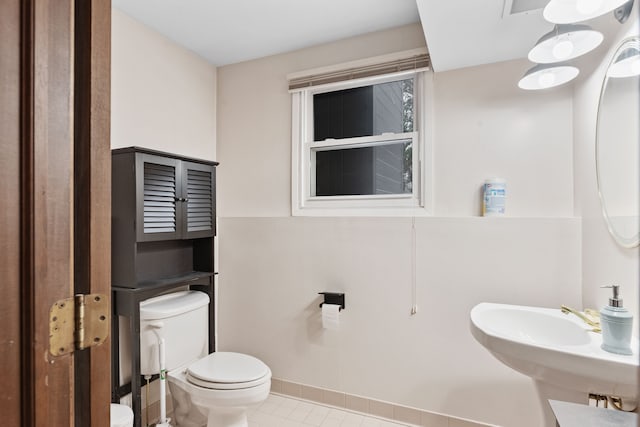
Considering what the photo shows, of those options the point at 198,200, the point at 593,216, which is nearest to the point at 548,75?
the point at 593,216

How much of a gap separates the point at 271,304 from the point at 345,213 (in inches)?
33.4

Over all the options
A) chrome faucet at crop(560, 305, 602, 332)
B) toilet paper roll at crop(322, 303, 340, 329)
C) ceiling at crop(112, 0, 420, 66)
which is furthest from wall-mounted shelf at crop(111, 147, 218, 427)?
chrome faucet at crop(560, 305, 602, 332)

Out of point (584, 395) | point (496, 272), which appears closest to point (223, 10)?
point (496, 272)

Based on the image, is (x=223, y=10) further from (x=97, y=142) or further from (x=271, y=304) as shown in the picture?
(x=271, y=304)

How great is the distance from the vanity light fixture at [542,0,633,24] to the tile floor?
2153mm

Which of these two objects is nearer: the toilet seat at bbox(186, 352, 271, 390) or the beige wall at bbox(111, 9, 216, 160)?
the toilet seat at bbox(186, 352, 271, 390)

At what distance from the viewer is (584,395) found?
4.10 feet

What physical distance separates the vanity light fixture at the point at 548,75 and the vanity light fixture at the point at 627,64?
0.50ft

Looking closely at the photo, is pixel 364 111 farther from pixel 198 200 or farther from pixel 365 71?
pixel 198 200

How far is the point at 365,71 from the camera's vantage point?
2.26 meters

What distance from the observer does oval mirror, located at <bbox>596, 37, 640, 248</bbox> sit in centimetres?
116

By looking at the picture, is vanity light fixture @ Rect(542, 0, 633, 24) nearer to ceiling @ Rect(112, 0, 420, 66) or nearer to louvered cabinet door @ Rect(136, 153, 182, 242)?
ceiling @ Rect(112, 0, 420, 66)

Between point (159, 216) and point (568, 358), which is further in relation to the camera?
point (159, 216)

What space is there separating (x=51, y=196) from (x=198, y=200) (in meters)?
1.69
